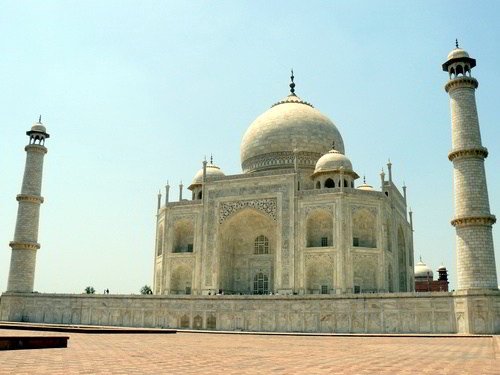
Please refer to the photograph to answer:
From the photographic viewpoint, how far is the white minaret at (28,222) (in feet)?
88.0

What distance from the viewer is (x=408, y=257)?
99.4ft

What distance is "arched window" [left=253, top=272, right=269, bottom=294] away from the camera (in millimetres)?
27781

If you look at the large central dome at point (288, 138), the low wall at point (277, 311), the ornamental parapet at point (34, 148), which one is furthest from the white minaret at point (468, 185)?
the ornamental parapet at point (34, 148)

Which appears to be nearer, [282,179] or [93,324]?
[93,324]

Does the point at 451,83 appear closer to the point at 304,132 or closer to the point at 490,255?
the point at 490,255

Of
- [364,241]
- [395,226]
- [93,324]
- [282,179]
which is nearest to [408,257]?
[395,226]

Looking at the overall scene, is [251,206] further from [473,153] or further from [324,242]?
[473,153]

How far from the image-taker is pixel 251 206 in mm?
27359

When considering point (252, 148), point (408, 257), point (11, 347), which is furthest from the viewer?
point (252, 148)

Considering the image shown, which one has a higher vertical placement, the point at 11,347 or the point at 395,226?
the point at 395,226

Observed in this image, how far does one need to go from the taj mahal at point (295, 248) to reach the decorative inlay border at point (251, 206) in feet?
0.18

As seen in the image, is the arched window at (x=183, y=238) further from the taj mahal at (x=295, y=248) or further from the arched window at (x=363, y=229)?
the arched window at (x=363, y=229)

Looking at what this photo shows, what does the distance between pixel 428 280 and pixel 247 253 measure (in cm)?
1946

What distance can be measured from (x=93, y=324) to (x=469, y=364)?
20779 mm
